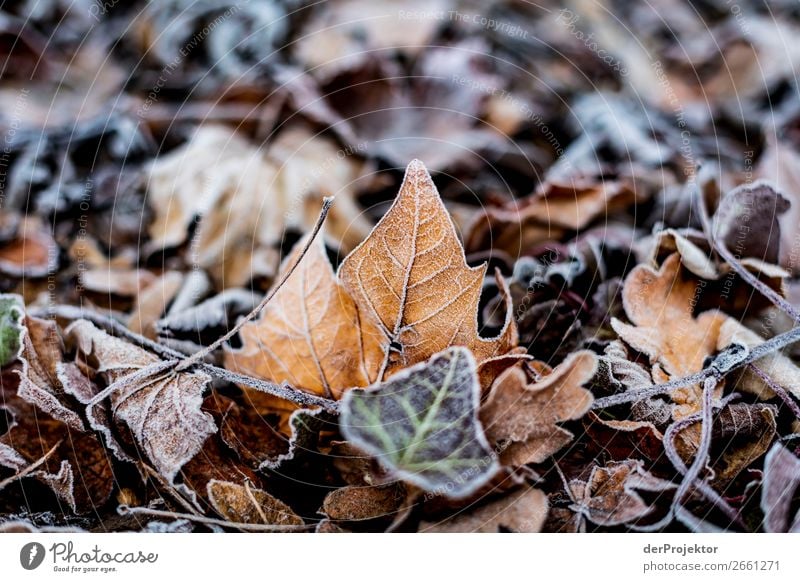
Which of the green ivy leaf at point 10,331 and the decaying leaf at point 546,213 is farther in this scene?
the decaying leaf at point 546,213

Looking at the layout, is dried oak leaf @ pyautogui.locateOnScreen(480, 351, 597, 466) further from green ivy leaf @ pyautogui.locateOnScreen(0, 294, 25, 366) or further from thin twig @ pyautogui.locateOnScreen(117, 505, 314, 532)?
green ivy leaf @ pyautogui.locateOnScreen(0, 294, 25, 366)

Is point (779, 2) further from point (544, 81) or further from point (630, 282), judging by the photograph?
point (630, 282)

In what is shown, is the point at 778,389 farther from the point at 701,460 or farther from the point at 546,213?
the point at 546,213

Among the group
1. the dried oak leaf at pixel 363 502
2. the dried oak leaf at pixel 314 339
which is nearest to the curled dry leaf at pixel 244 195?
the dried oak leaf at pixel 314 339

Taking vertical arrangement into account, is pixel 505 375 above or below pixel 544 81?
below

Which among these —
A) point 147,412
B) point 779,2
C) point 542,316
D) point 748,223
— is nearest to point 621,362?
point 542,316

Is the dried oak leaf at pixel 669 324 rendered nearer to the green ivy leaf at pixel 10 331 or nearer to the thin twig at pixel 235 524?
the thin twig at pixel 235 524

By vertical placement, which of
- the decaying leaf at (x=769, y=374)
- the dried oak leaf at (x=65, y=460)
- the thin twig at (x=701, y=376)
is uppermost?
the dried oak leaf at (x=65, y=460)
